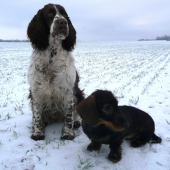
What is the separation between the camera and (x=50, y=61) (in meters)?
2.84

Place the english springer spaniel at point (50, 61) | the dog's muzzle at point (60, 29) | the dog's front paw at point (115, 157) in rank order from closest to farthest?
the dog's front paw at point (115, 157) → the dog's muzzle at point (60, 29) → the english springer spaniel at point (50, 61)

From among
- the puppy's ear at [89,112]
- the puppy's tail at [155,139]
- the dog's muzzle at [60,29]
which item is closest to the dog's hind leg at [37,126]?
the puppy's ear at [89,112]

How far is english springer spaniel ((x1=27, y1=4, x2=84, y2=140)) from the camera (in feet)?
9.23

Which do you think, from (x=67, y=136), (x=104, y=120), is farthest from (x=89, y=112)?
(x=67, y=136)

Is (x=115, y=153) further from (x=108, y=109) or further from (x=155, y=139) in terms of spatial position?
(x=155, y=139)

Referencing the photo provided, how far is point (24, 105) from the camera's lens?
4371 mm

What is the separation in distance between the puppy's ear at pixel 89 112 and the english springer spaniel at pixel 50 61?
0.83 m

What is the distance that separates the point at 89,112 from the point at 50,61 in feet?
3.85

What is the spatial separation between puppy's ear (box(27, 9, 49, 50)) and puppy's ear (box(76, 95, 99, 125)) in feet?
4.11

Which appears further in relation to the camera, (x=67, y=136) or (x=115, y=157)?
(x=67, y=136)

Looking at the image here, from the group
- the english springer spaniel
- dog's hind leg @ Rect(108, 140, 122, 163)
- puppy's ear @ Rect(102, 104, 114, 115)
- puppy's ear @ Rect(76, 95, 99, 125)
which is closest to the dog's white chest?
the english springer spaniel

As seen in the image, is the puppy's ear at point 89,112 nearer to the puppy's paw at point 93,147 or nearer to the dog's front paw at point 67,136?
the puppy's paw at point 93,147

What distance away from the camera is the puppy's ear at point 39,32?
2.82 metres

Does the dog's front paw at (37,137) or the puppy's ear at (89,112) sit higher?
the puppy's ear at (89,112)
